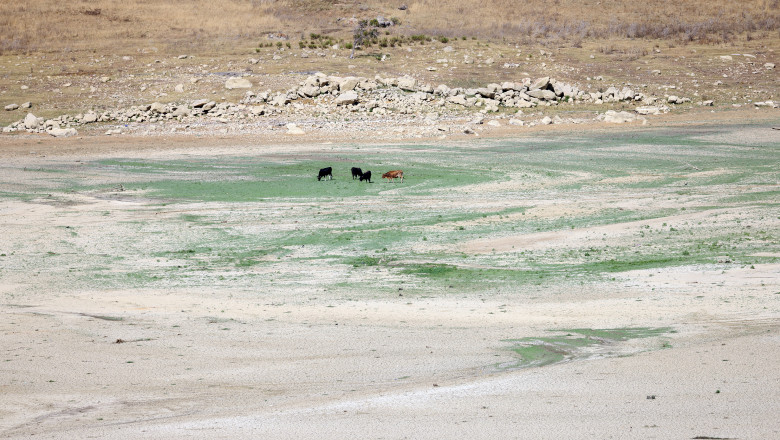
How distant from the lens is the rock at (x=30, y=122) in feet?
133

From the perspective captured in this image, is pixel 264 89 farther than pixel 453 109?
Yes

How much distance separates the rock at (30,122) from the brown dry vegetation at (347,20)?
53.3ft

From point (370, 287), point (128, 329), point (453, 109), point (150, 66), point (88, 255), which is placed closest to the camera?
point (128, 329)

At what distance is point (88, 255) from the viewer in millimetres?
16766

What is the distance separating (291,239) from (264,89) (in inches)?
1155

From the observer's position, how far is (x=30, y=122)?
40.6 metres

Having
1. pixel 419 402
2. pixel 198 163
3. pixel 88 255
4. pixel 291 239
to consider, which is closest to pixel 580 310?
pixel 419 402

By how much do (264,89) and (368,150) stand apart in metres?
14.9

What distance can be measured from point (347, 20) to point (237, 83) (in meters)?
20.6

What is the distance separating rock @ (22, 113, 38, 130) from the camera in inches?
1596

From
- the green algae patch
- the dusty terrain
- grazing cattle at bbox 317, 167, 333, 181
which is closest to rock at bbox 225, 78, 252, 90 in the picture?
the dusty terrain

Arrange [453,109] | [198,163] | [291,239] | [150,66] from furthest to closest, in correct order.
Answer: [150,66] < [453,109] < [198,163] < [291,239]

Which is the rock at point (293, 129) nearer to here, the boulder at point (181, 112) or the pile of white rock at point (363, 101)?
the pile of white rock at point (363, 101)

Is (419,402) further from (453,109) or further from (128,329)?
(453,109)
